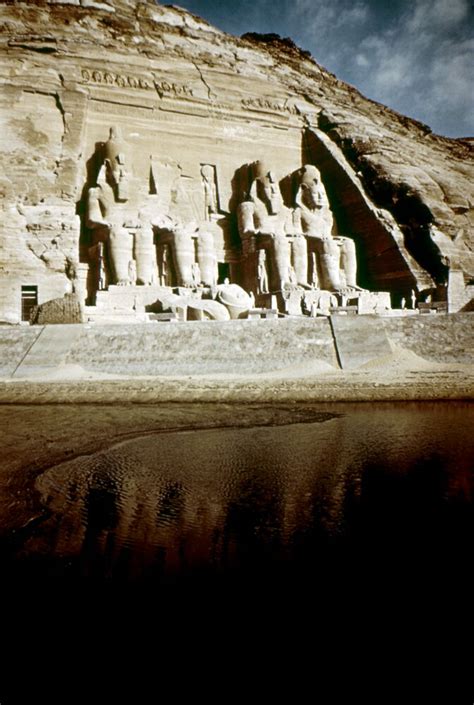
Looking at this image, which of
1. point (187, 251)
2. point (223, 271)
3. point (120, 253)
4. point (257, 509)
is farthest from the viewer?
point (223, 271)

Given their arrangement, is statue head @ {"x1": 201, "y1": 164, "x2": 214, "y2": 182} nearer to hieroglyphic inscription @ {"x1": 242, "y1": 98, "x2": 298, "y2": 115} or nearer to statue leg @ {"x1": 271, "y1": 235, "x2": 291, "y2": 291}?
hieroglyphic inscription @ {"x1": 242, "y1": 98, "x2": 298, "y2": 115}

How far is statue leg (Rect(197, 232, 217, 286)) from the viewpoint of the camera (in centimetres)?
1788

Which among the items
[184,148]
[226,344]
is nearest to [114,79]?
[184,148]

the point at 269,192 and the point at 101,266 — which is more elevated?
the point at 269,192

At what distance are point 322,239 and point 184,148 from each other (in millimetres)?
7431

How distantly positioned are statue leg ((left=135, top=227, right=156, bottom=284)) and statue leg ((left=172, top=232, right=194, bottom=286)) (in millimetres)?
845

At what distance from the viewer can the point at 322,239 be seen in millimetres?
18953

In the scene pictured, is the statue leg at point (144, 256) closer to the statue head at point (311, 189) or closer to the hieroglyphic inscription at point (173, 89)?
the statue head at point (311, 189)

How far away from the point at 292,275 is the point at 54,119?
34.4ft

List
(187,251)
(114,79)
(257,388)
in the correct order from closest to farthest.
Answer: (257,388)
(187,251)
(114,79)

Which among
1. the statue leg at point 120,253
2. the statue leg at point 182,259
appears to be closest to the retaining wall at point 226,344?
the statue leg at point 120,253

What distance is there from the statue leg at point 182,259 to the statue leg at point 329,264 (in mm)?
5132

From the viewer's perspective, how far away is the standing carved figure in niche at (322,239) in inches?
730

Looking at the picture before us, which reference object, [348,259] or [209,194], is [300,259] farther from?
[209,194]
